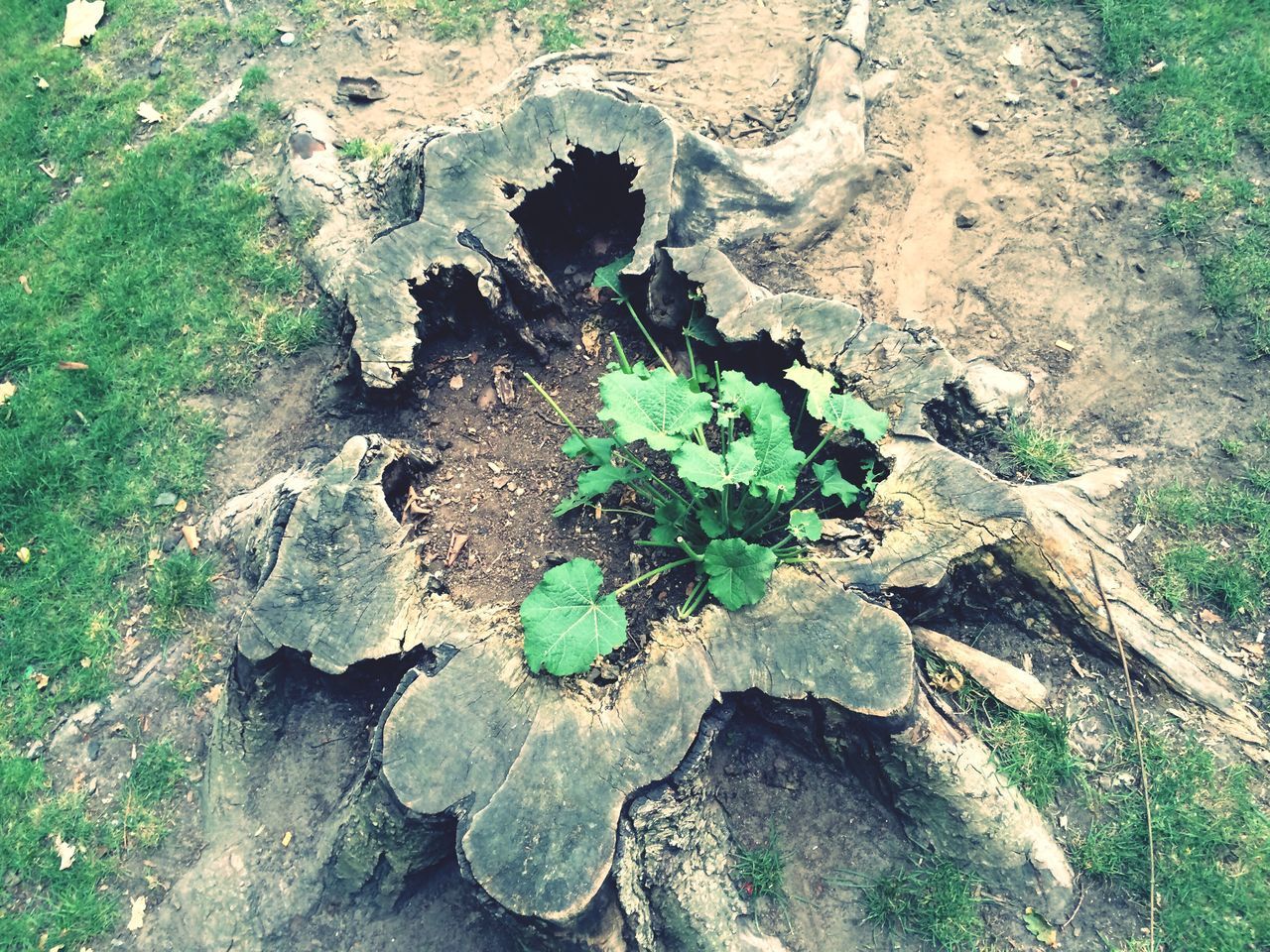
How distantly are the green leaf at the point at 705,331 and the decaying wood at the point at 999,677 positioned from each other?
4.71 ft

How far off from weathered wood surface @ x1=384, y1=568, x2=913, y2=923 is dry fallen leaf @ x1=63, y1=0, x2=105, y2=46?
5.90m

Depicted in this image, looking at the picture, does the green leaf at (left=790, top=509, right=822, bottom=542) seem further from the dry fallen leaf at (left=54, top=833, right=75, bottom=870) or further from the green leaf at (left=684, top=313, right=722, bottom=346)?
the dry fallen leaf at (left=54, top=833, right=75, bottom=870)

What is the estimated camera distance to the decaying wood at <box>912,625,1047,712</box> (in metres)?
3.13

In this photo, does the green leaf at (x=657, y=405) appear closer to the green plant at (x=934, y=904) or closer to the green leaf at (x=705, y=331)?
the green leaf at (x=705, y=331)

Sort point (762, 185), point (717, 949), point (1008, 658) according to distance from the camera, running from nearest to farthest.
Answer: point (717, 949) < point (1008, 658) < point (762, 185)

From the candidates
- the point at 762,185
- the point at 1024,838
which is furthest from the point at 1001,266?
the point at 1024,838

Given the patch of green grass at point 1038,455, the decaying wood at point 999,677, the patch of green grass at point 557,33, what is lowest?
the decaying wood at point 999,677

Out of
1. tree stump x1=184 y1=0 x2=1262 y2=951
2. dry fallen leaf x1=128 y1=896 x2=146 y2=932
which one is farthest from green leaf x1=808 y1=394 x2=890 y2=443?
dry fallen leaf x1=128 y1=896 x2=146 y2=932

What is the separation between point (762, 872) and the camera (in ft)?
9.93

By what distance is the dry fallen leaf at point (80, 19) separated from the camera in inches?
225

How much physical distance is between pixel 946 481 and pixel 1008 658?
96 centimetres

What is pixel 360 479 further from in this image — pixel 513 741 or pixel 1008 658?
pixel 1008 658

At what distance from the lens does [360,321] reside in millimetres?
3152

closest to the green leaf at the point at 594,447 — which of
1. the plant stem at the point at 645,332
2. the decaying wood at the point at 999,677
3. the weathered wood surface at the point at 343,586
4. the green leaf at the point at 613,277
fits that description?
the plant stem at the point at 645,332
